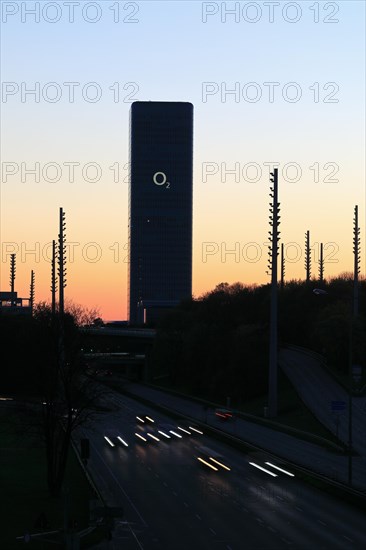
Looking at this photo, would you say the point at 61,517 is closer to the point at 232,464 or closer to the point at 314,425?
the point at 232,464

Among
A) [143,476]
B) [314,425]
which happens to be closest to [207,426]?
[314,425]

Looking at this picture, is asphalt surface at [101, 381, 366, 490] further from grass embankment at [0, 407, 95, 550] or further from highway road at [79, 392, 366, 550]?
grass embankment at [0, 407, 95, 550]

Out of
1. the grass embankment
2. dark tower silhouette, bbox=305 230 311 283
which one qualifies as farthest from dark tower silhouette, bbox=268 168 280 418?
dark tower silhouette, bbox=305 230 311 283

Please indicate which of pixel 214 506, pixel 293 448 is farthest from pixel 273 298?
pixel 214 506

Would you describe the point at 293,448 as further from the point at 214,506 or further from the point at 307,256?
the point at 307,256

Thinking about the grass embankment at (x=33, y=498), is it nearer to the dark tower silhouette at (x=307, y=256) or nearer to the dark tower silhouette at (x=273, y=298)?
the dark tower silhouette at (x=273, y=298)
